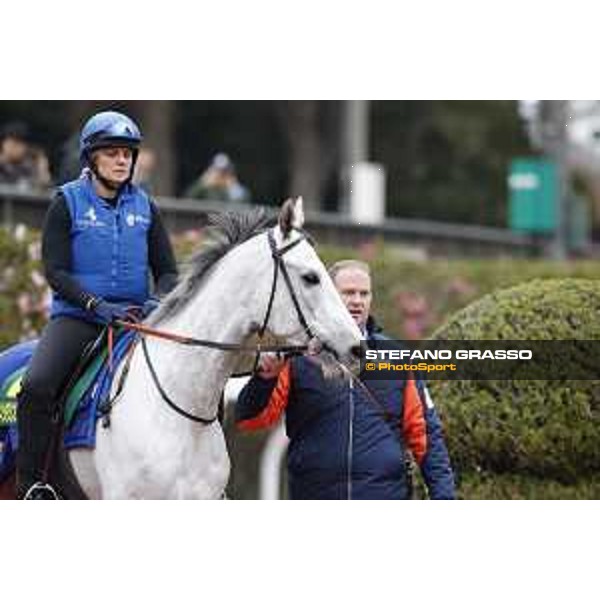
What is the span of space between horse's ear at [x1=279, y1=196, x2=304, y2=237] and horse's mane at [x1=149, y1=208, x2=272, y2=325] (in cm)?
26

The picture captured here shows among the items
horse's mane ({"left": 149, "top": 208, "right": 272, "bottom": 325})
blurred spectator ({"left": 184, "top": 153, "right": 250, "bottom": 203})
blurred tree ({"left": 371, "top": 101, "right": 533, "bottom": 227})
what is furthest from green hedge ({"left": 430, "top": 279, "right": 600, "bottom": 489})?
blurred tree ({"left": 371, "top": 101, "right": 533, "bottom": 227})

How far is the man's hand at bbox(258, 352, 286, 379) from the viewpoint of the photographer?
6.70 metres

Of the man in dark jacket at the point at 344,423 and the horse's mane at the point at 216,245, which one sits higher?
the horse's mane at the point at 216,245

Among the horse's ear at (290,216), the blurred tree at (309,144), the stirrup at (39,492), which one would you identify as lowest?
the stirrup at (39,492)

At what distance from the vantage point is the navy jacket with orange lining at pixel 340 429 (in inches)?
270

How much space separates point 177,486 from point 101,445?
0.44 meters

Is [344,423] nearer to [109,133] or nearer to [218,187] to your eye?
[109,133]

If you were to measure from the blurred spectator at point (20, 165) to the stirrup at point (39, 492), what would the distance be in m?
5.13

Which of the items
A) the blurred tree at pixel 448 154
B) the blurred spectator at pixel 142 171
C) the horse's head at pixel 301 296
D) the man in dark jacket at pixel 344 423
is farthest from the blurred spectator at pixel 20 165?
the blurred tree at pixel 448 154

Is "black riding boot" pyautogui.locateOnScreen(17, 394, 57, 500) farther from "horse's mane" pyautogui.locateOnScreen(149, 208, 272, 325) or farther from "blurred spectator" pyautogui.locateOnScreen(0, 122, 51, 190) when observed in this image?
"blurred spectator" pyautogui.locateOnScreen(0, 122, 51, 190)

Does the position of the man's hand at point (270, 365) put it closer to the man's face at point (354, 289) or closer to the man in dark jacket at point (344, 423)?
the man in dark jacket at point (344, 423)

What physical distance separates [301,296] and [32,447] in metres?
1.46
